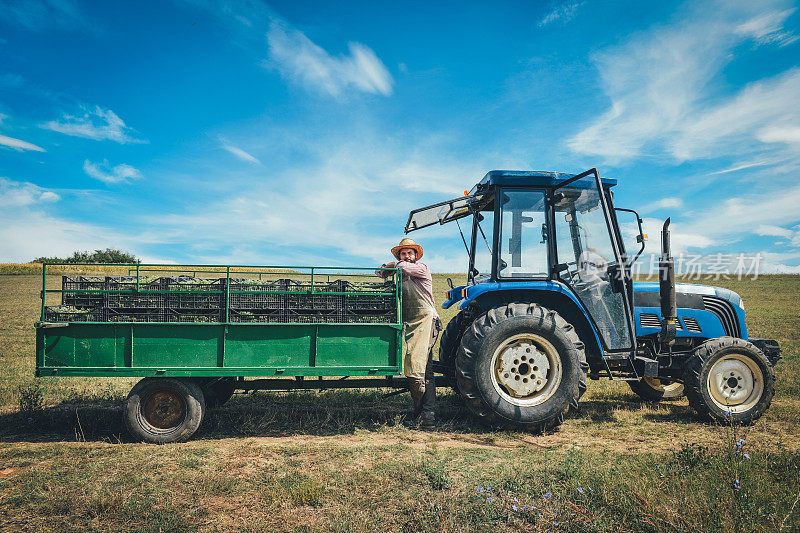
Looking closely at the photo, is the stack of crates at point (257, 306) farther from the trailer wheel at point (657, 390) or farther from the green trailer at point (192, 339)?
the trailer wheel at point (657, 390)

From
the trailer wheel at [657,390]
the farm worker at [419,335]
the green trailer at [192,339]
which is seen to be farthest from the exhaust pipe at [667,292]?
the green trailer at [192,339]

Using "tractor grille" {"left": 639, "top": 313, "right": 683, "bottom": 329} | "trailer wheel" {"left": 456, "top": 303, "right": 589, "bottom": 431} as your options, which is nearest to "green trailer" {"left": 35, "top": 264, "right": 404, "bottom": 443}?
"trailer wheel" {"left": 456, "top": 303, "right": 589, "bottom": 431}

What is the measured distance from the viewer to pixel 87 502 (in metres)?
3.55

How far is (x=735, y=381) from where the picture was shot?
18.7 feet

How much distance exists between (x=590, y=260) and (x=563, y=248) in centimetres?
37

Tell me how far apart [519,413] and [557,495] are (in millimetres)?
1787

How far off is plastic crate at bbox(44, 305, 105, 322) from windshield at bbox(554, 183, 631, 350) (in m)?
5.40

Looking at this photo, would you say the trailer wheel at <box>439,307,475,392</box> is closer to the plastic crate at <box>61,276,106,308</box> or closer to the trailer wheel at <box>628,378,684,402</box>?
the trailer wheel at <box>628,378,684,402</box>

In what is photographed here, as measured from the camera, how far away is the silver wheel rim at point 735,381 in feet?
18.6

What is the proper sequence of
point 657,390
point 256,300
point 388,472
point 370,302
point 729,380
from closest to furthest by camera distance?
point 388,472 → point 256,300 → point 370,302 → point 729,380 → point 657,390

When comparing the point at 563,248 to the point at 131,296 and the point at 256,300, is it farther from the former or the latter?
the point at 131,296

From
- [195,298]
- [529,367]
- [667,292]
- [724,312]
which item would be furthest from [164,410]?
[724,312]

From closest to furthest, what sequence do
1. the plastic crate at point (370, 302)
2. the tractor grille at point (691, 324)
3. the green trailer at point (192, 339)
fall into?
the green trailer at point (192, 339) < the plastic crate at point (370, 302) < the tractor grille at point (691, 324)

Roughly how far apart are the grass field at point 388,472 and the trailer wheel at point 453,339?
1.85 feet
